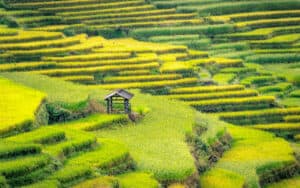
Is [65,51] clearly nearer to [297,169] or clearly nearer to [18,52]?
[18,52]

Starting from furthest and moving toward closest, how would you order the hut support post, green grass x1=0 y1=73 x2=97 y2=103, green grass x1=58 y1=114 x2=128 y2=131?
1. the hut support post
2. green grass x1=0 y1=73 x2=97 y2=103
3. green grass x1=58 y1=114 x2=128 y2=131

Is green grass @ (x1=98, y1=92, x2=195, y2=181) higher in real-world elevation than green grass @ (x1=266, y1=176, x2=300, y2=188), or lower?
higher

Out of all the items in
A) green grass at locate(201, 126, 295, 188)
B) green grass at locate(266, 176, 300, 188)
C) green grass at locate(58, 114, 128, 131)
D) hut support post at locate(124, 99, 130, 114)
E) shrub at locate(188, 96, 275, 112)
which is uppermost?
hut support post at locate(124, 99, 130, 114)

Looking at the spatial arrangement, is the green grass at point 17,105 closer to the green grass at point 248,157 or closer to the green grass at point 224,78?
the green grass at point 248,157

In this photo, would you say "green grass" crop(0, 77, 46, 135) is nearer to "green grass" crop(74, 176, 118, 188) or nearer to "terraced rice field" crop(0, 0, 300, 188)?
"terraced rice field" crop(0, 0, 300, 188)

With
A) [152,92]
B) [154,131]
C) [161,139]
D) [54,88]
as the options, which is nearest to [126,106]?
[154,131]

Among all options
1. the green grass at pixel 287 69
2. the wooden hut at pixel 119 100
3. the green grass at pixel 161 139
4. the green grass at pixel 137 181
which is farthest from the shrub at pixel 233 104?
the green grass at pixel 137 181

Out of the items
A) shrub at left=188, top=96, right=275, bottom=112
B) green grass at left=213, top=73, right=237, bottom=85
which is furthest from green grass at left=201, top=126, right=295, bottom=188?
green grass at left=213, top=73, right=237, bottom=85

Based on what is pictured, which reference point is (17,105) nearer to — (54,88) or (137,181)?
(137,181)
